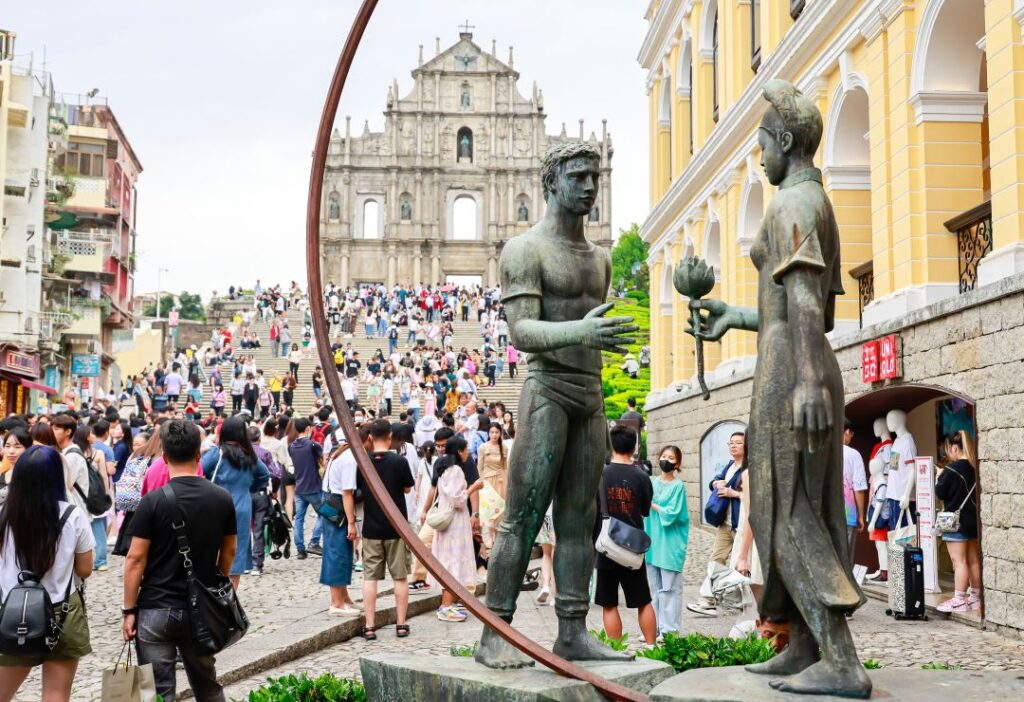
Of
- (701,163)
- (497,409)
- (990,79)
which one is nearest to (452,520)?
(990,79)

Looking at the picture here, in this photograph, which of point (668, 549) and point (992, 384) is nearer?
point (668, 549)

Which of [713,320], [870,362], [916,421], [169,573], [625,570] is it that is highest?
[870,362]

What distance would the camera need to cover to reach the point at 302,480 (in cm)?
1372

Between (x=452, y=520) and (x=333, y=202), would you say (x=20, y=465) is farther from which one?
(x=333, y=202)

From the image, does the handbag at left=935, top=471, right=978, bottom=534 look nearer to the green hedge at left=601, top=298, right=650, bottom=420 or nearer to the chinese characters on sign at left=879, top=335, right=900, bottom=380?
the chinese characters on sign at left=879, top=335, right=900, bottom=380

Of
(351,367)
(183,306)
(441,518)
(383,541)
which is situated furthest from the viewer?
(183,306)

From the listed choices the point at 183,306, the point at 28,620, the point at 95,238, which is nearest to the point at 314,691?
the point at 28,620

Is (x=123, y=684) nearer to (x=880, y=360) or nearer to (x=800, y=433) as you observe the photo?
(x=800, y=433)

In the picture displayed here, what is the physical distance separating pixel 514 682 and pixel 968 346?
697 centimetres

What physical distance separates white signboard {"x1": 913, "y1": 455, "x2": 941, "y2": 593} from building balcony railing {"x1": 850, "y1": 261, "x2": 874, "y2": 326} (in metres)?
4.15

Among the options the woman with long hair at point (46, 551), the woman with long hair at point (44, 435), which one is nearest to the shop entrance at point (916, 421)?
the woman with long hair at point (44, 435)

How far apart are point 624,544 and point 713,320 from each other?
3222 millimetres

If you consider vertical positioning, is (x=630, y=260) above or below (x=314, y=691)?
above

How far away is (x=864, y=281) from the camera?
49.4ft
